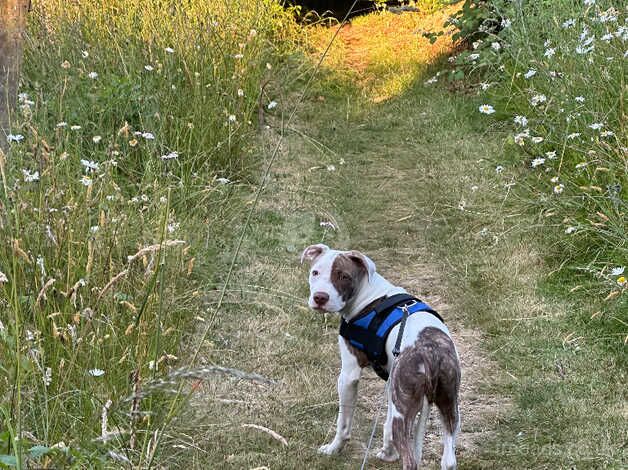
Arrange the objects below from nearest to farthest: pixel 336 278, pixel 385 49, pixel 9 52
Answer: pixel 336 278
pixel 9 52
pixel 385 49

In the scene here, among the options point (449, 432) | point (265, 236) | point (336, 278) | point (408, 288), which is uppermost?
point (336, 278)

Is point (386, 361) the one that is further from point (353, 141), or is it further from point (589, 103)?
point (353, 141)

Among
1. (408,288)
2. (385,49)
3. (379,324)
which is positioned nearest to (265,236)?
(408,288)

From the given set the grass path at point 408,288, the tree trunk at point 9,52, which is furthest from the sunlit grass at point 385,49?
the tree trunk at point 9,52

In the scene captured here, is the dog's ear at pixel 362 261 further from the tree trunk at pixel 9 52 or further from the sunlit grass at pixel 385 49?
the sunlit grass at pixel 385 49

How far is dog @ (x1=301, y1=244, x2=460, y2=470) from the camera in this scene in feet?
11.0

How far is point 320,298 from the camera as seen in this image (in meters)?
3.76

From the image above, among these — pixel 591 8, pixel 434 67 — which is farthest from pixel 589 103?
pixel 434 67

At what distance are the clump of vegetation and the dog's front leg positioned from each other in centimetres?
148

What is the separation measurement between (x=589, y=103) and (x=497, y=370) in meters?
2.20

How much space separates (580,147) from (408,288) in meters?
1.56

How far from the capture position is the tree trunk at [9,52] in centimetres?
498

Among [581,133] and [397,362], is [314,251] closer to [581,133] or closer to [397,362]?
[397,362]

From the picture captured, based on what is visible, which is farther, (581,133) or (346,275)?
(581,133)
